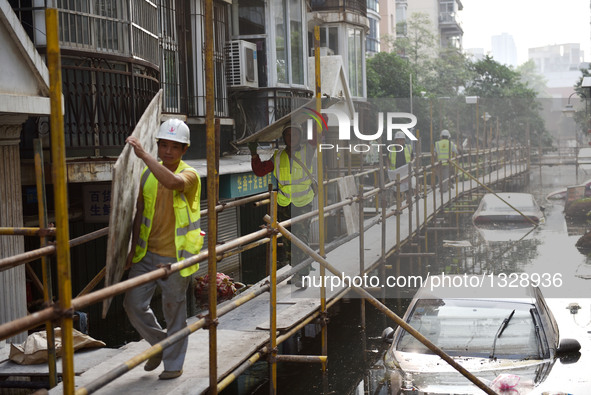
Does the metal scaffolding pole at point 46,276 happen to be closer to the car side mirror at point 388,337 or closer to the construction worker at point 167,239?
the construction worker at point 167,239

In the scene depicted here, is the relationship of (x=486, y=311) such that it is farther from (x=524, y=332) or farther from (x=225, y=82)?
(x=225, y=82)

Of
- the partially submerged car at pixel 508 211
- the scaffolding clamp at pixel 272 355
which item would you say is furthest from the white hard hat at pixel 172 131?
the partially submerged car at pixel 508 211

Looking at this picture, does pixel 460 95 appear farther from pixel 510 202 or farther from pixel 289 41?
pixel 289 41

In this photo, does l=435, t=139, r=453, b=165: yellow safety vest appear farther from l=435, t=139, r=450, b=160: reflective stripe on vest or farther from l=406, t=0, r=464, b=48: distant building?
l=406, t=0, r=464, b=48: distant building

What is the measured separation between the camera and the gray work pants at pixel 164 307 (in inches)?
208

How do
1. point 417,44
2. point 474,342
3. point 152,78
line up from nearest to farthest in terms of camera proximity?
point 474,342 → point 152,78 → point 417,44

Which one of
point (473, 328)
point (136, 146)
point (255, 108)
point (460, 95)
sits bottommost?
point (473, 328)

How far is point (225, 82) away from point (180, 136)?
11.0 meters

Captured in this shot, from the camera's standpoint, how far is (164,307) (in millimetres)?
5328

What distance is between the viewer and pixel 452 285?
7.97 meters

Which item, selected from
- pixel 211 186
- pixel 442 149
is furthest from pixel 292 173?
pixel 442 149

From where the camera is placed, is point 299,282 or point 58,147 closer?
point 58,147

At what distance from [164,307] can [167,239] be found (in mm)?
443

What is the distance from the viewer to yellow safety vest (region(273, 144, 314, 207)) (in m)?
8.69
